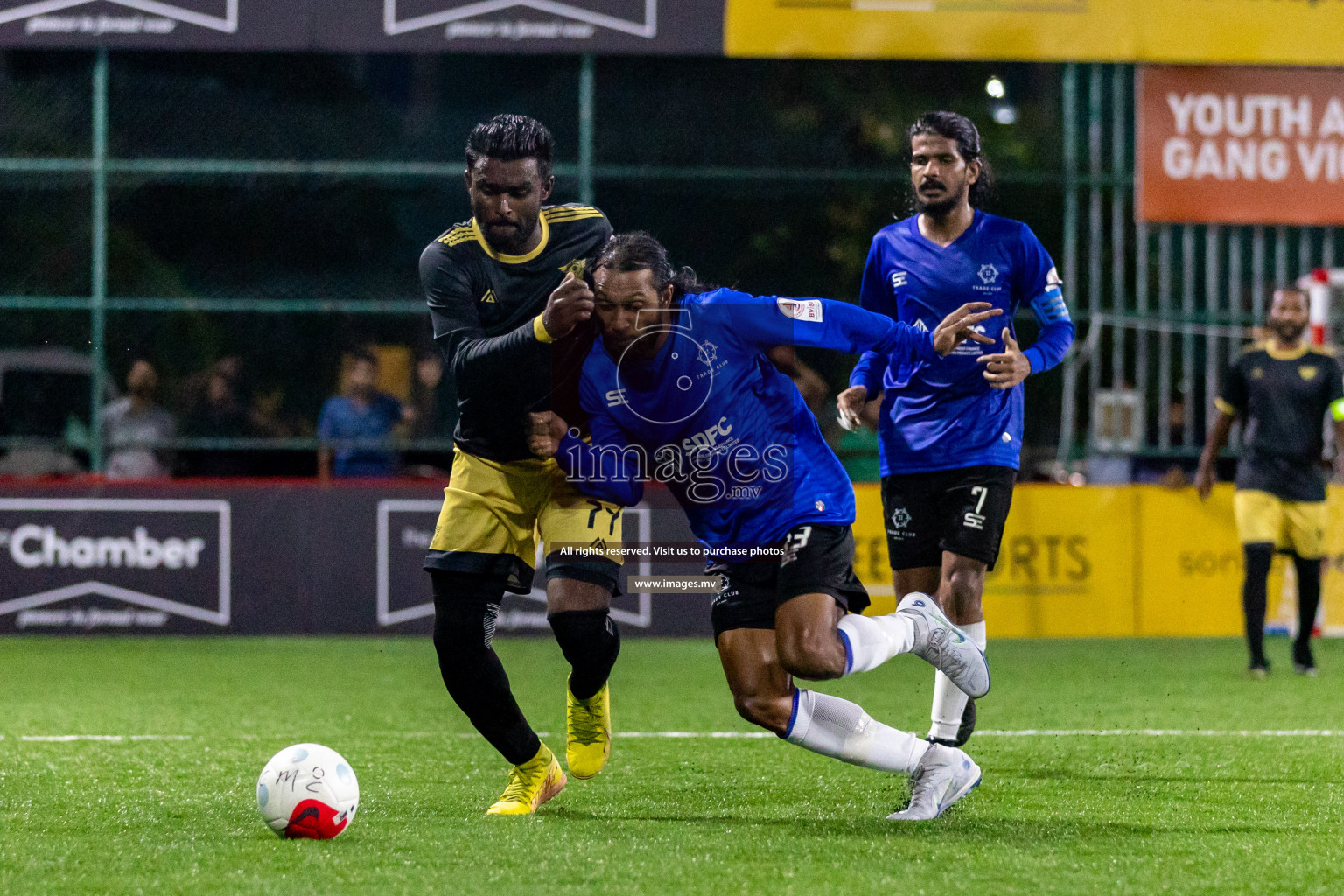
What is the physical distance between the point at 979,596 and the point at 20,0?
8.52 m

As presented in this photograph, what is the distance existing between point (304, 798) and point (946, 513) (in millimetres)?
2383

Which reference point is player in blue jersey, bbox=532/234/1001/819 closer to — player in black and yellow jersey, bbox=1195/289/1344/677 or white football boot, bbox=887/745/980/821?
white football boot, bbox=887/745/980/821

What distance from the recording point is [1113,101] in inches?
482

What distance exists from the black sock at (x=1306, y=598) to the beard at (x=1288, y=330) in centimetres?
118

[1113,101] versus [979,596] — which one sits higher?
[1113,101]

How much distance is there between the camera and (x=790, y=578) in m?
4.56

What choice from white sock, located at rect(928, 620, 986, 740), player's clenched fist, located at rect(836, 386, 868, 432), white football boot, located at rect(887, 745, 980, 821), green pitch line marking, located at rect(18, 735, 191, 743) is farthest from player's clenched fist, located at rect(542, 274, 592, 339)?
green pitch line marking, located at rect(18, 735, 191, 743)

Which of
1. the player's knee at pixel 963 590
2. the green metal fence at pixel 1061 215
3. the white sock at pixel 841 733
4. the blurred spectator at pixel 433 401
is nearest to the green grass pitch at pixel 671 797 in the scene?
the white sock at pixel 841 733

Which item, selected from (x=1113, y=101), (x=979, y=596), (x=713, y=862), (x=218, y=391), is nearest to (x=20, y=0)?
(x=218, y=391)

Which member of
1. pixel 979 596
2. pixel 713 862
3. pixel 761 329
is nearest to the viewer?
pixel 713 862

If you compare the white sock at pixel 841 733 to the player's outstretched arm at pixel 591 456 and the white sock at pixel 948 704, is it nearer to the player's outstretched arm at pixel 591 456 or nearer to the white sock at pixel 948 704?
the player's outstretched arm at pixel 591 456

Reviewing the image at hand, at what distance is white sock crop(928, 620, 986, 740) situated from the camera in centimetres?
553

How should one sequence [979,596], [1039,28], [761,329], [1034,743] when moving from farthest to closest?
[1039,28]
[1034,743]
[979,596]
[761,329]

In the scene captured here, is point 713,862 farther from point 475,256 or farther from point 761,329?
point 475,256
